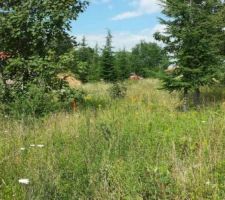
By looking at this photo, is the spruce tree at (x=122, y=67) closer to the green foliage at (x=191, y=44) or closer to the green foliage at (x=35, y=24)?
the green foliage at (x=191, y=44)

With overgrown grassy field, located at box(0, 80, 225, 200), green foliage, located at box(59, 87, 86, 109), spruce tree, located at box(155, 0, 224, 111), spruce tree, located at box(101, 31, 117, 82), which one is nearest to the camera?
overgrown grassy field, located at box(0, 80, 225, 200)

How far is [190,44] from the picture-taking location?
1248 centimetres

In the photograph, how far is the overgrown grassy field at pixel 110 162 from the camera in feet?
14.5

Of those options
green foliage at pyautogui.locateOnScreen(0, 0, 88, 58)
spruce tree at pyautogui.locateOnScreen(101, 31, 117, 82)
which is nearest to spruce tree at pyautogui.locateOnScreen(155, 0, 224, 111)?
green foliage at pyautogui.locateOnScreen(0, 0, 88, 58)

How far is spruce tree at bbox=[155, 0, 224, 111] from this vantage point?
40.5ft

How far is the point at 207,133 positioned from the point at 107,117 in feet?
11.0

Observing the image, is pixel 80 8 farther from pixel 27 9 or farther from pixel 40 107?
pixel 40 107

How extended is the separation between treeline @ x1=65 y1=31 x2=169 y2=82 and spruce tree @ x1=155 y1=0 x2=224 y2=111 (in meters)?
0.54

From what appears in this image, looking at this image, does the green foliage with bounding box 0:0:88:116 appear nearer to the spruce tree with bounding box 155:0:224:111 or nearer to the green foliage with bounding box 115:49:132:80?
the spruce tree with bounding box 155:0:224:111

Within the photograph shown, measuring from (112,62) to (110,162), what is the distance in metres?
30.4

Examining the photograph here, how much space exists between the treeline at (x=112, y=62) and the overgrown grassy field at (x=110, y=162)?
9.56 feet

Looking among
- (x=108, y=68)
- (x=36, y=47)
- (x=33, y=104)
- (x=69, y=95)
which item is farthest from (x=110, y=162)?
(x=108, y=68)

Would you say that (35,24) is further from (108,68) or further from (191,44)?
(108,68)

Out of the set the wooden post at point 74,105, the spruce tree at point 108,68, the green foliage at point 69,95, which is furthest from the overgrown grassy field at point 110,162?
the spruce tree at point 108,68
